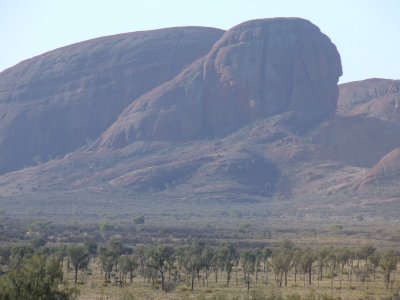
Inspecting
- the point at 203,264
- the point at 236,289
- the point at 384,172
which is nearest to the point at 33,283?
the point at 236,289

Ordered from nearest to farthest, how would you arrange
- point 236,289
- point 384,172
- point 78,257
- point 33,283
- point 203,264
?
point 33,283 < point 236,289 < point 203,264 < point 78,257 < point 384,172

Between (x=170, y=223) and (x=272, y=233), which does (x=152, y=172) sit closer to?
(x=170, y=223)

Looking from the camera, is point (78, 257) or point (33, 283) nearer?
point (33, 283)

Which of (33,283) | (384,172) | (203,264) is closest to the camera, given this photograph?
(33,283)

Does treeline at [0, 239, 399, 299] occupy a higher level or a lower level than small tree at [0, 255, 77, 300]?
lower

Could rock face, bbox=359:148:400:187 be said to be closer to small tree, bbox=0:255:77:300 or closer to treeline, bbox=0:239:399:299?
treeline, bbox=0:239:399:299

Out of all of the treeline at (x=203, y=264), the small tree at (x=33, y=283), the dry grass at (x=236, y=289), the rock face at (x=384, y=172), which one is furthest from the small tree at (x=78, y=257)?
the rock face at (x=384, y=172)

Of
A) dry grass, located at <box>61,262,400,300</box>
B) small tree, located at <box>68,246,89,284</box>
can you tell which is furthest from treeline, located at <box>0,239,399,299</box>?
dry grass, located at <box>61,262,400,300</box>

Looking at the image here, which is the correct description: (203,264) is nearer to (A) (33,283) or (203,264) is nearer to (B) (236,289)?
(B) (236,289)

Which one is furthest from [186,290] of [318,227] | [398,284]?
[318,227]

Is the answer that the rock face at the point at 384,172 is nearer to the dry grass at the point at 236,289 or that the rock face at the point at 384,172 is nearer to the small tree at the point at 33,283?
the dry grass at the point at 236,289

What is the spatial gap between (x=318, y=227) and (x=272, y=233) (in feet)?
46.6

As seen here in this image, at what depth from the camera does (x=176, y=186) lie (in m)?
196

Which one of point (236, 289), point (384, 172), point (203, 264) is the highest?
point (384, 172)
